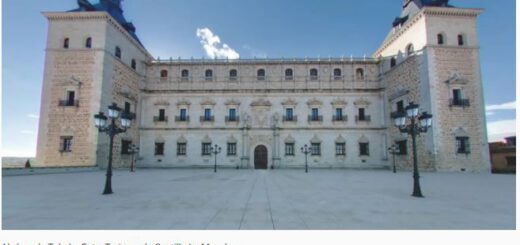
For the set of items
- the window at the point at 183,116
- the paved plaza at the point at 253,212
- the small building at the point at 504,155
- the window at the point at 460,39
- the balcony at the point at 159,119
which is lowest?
the paved plaza at the point at 253,212

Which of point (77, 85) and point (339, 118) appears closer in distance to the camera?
point (77, 85)

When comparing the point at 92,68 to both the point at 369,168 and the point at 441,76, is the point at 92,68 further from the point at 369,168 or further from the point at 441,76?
the point at 441,76

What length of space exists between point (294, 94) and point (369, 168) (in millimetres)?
10326

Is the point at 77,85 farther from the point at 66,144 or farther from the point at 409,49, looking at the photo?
the point at 409,49

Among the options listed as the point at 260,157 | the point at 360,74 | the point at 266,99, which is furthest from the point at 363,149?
the point at 266,99

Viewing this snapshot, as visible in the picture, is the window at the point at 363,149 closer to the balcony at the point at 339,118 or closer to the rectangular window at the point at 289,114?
the balcony at the point at 339,118

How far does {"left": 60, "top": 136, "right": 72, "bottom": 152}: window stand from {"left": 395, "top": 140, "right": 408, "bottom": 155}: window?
27575 millimetres

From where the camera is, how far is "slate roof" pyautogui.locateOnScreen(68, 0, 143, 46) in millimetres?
21750

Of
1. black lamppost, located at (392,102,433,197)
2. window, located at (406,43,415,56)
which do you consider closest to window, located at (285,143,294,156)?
window, located at (406,43,415,56)

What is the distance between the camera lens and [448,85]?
776 inches

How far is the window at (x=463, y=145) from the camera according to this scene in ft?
62.8

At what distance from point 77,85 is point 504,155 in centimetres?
3452

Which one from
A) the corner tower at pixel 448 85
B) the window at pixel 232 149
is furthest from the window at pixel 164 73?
the corner tower at pixel 448 85

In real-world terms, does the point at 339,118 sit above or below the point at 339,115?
below
